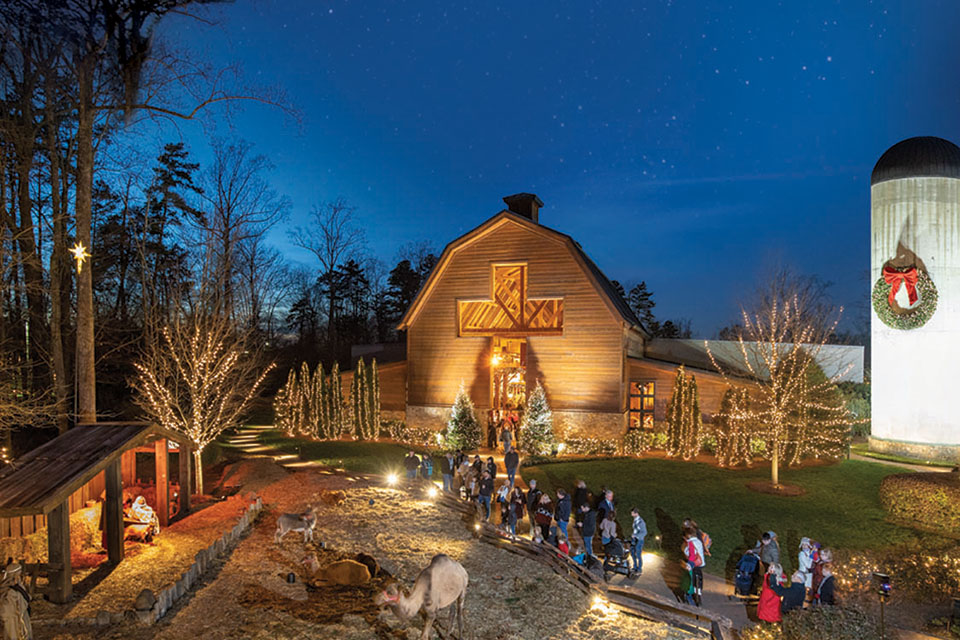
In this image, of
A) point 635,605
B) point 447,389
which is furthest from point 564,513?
point 447,389

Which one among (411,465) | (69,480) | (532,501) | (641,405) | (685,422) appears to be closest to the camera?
(69,480)

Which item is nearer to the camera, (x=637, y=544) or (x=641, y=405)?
(x=637, y=544)

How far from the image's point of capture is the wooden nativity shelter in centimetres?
878

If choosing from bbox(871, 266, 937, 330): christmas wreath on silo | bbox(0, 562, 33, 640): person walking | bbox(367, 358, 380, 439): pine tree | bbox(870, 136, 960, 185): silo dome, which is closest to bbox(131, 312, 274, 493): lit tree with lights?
bbox(367, 358, 380, 439): pine tree

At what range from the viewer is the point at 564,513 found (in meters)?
11.9

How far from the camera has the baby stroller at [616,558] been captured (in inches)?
428

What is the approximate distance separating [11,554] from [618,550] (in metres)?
11.6

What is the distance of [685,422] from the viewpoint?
20.7 meters

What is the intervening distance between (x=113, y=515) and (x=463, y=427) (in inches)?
527

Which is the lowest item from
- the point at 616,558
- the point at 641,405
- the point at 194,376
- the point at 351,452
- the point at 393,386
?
the point at 351,452

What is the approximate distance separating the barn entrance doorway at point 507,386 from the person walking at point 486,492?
912 cm

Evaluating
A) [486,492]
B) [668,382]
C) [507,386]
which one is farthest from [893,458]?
[486,492]

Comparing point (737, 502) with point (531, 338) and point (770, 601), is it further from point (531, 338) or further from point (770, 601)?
point (531, 338)

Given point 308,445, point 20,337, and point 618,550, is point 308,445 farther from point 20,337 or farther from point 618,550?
point 618,550
